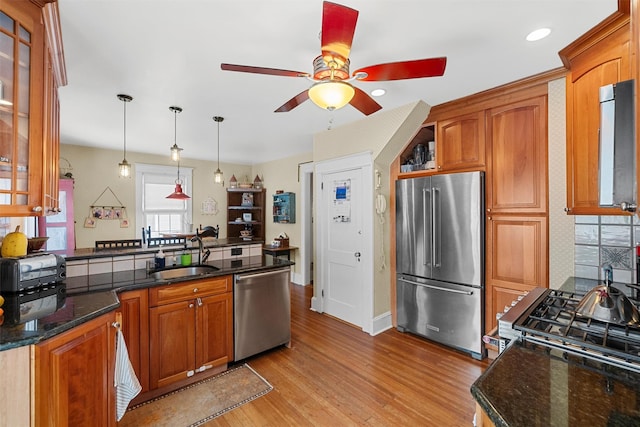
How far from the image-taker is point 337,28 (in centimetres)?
130

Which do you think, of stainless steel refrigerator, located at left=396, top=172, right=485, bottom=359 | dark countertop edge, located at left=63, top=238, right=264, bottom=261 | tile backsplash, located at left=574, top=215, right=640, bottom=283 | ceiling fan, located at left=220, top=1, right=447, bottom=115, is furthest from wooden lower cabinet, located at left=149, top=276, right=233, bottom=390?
tile backsplash, located at left=574, top=215, right=640, bottom=283

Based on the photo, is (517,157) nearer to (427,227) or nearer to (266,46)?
(427,227)

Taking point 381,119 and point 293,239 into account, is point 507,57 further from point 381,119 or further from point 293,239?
point 293,239

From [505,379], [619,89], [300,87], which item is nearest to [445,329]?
[505,379]

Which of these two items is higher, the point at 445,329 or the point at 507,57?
the point at 507,57

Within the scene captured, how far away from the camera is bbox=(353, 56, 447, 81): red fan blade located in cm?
149

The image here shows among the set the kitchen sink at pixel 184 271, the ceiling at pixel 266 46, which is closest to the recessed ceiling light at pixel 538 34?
the ceiling at pixel 266 46

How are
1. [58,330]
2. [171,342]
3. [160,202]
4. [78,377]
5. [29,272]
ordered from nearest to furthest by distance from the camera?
[58,330] → [78,377] → [29,272] → [171,342] → [160,202]

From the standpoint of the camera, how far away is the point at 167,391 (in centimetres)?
222

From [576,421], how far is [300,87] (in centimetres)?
259

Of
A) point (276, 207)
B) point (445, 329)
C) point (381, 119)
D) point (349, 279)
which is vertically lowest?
point (445, 329)

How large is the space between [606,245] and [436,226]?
4.10 ft

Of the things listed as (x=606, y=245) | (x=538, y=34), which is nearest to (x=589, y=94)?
(x=538, y=34)

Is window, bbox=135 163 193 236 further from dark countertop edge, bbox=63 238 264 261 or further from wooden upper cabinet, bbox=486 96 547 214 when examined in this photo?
wooden upper cabinet, bbox=486 96 547 214
